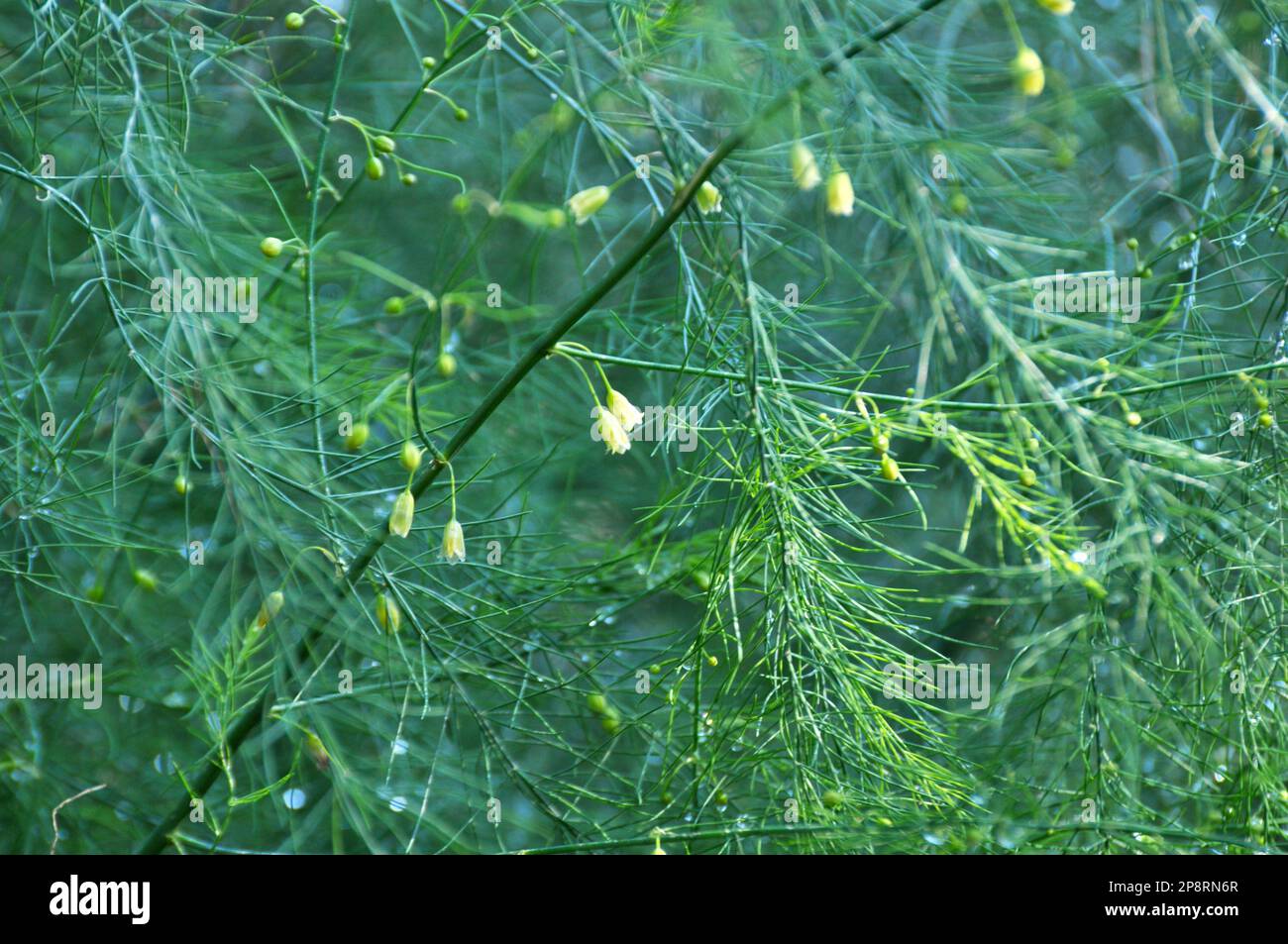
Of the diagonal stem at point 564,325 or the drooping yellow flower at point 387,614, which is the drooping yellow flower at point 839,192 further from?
the drooping yellow flower at point 387,614

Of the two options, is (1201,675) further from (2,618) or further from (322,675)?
(2,618)

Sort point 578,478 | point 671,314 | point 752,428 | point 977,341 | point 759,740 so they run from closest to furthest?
point 752,428 < point 759,740 < point 671,314 < point 977,341 < point 578,478

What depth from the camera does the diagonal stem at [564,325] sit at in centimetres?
61

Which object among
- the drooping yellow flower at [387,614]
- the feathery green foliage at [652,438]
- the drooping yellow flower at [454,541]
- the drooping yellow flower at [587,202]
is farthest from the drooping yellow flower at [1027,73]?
the drooping yellow flower at [387,614]

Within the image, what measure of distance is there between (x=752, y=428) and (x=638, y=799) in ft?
1.18

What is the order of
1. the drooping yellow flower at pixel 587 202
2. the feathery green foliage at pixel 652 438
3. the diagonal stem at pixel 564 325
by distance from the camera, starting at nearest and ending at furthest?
the diagonal stem at pixel 564 325, the drooping yellow flower at pixel 587 202, the feathery green foliage at pixel 652 438

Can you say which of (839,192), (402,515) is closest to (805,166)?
(839,192)

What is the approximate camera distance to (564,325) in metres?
0.70

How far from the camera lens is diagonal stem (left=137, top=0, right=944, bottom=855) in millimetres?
609

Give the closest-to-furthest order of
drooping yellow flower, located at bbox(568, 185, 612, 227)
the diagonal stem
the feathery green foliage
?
the diagonal stem
drooping yellow flower, located at bbox(568, 185, 612, 227)
the feathery green foliage

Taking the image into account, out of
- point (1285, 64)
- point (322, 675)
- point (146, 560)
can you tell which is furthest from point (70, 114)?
point (1285, 64)

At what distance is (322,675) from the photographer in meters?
1.12

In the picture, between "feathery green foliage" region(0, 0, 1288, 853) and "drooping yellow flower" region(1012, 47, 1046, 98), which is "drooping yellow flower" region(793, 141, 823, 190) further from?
"drooping yellow flower" region(1012, 47, 1046, 98)

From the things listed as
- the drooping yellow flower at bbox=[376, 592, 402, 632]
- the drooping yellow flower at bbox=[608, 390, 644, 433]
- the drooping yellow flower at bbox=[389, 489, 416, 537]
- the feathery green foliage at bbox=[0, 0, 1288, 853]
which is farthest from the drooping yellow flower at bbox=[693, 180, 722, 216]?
the drooping yellow flower at bbox=[376, 592, 402, 632]
